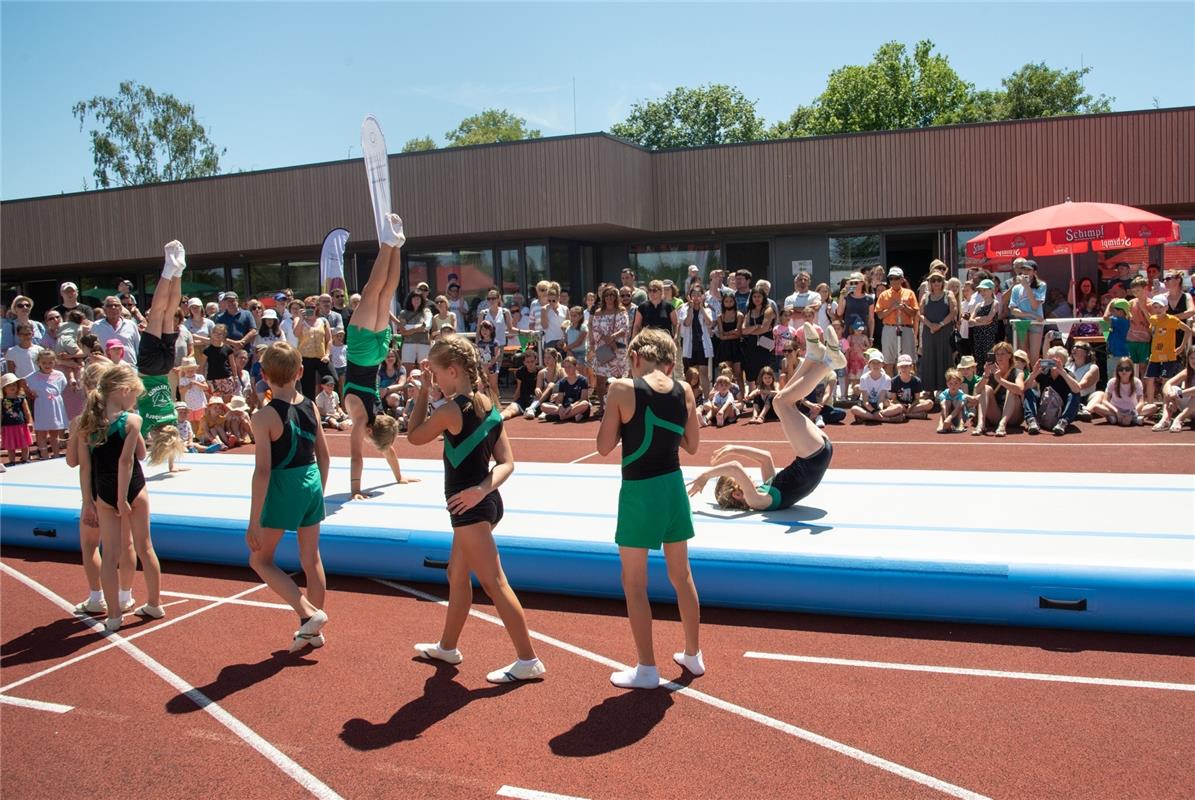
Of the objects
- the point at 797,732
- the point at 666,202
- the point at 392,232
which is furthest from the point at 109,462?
the point at 666,202

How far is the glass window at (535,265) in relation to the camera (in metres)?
21.2

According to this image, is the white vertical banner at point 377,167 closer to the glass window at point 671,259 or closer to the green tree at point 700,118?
the glass window at point 671,259

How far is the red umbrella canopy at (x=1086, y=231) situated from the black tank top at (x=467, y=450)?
35.3 feet

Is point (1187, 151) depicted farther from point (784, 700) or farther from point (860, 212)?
point (784, 700)

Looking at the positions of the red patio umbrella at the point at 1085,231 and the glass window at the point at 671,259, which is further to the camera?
the glass window at the point at 671,259

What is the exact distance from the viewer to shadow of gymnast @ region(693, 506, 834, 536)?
235 inches

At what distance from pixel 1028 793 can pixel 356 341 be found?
555 centimetres

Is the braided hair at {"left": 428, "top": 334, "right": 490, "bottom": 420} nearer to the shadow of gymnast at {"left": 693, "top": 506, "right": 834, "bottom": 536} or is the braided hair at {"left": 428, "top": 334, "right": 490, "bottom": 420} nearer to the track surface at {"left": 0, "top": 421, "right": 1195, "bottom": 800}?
the track surface at {"left": 0, "top": 421, "right": 1195, "bottom": 800}

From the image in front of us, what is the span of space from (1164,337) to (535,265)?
1294 centimetres

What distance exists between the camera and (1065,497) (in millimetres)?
6602

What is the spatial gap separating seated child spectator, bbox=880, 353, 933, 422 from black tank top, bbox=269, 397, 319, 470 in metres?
8.94

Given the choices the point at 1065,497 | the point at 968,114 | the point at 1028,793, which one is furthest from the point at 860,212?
the point at 968,114

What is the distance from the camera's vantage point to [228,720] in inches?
176

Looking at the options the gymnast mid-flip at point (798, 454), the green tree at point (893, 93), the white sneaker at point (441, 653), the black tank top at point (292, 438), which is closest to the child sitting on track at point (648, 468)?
the white sneaker at point (441, 653)
